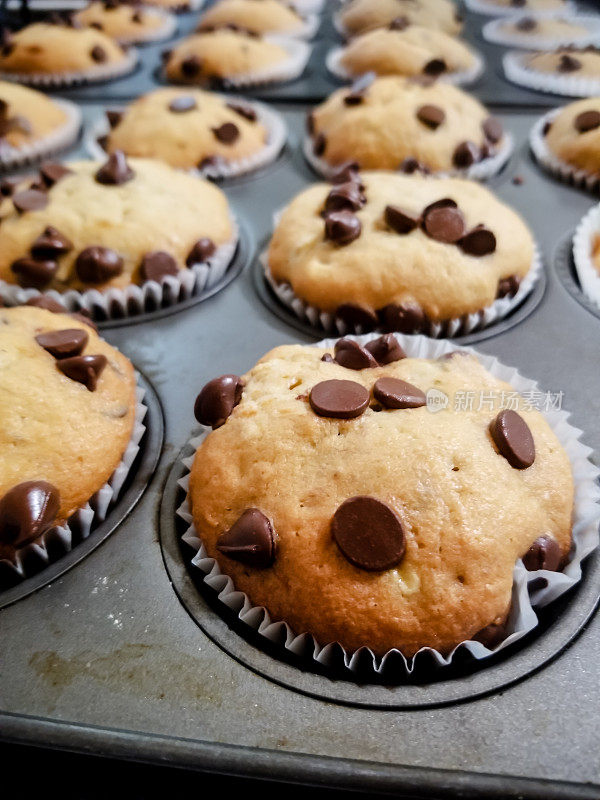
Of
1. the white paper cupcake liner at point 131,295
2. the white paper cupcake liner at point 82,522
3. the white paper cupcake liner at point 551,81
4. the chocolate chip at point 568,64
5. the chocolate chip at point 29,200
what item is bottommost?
the white paper cupcake liner at point 82,522

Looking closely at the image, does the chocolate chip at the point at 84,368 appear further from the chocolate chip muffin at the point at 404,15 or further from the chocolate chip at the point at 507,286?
the chocolate chip muffin at the point at 404,15

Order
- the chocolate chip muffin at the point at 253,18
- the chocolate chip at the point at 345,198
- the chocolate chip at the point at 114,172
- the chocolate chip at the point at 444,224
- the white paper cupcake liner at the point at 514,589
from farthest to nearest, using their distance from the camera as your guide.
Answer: the chocolate chip muffin at the point at 253,18, the chocolate chip at the point at 114,172, the chocolate chip at the point at 345,198, the chocolate chip at the point at 444,224, the white paper cupcake liner at the point at 514,589

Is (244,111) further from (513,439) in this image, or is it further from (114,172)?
(513,439)

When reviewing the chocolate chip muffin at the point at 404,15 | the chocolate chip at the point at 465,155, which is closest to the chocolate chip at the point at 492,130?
the chocolate chip at the point at 465,155

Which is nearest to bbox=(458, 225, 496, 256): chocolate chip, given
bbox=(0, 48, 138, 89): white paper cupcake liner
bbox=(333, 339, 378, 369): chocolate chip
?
bbox=(333, 339, 378, 369): chocolate chip

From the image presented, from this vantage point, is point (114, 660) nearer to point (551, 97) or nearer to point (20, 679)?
point (20, 679)

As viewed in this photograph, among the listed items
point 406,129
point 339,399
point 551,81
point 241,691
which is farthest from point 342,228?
point 551,81
